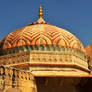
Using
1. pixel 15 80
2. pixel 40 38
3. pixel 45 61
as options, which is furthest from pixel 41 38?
pixel 15 80

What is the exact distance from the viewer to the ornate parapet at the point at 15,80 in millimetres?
8555

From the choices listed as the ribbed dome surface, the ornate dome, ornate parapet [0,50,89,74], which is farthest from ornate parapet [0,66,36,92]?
the ribbed dome surface

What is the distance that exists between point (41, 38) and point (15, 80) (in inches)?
186

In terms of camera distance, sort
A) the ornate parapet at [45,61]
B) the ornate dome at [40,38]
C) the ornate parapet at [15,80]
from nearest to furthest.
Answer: the ornate parapet at [15,80] → the ornate parapet at [45,61] → the ornate dome at [40,38]

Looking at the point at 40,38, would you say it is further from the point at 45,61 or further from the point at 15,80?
the point at 15,80

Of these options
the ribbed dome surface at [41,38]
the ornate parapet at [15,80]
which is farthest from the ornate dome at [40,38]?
the ornate parapet at [15,80]

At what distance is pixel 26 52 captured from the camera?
42.5 ft

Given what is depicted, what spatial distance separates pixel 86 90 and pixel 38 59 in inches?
115

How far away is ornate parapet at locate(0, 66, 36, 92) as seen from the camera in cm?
855

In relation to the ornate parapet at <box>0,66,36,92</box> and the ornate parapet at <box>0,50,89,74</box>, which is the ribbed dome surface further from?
the ornate parapet at <box>0,66,36,92</box>

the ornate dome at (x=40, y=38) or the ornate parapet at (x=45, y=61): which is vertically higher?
the ornate dome at (x=40, y=38)

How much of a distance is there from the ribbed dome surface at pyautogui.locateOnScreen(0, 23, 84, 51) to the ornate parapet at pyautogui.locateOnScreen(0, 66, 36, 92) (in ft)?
11.4

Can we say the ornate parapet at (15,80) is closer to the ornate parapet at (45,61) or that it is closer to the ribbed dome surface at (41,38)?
the ornate parapet at (45,61)

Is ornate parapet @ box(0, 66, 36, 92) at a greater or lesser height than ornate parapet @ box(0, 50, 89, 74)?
lesser
